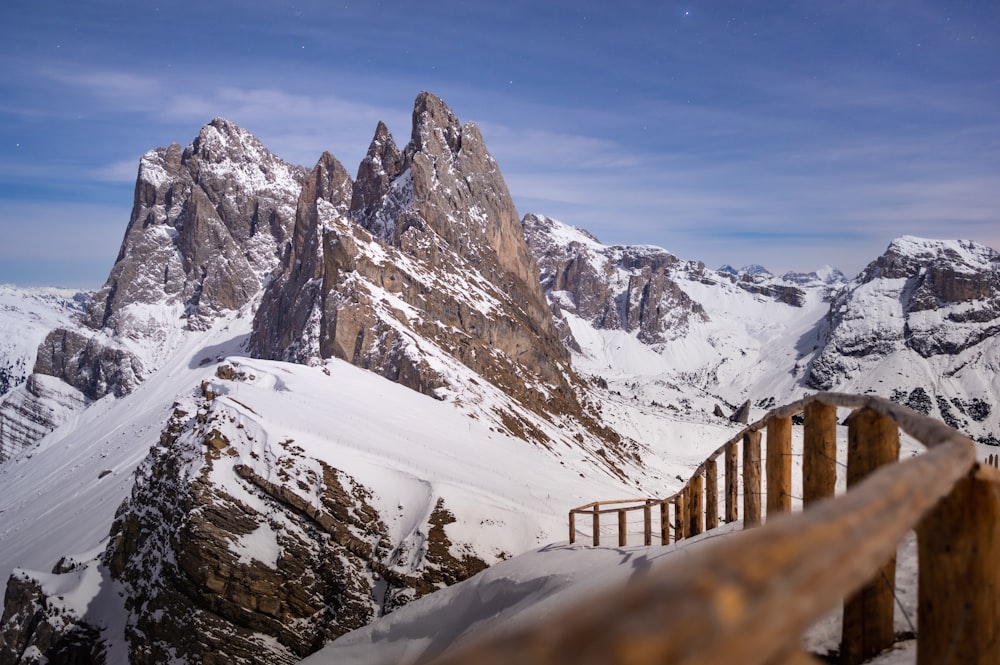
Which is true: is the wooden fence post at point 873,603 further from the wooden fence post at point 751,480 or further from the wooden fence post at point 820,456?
the wooden fence post at point 751,480

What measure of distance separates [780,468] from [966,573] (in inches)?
134

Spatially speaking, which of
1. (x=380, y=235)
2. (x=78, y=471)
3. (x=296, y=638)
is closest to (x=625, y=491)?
(x=296, y=638)

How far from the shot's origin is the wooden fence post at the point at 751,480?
22.0 ft

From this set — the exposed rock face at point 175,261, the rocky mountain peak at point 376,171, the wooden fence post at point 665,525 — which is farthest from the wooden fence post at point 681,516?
→ the exposed rock face at point 175,261

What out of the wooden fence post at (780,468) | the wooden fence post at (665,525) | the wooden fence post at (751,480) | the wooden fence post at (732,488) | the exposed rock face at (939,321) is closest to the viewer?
the wooden fence post at (780,468)

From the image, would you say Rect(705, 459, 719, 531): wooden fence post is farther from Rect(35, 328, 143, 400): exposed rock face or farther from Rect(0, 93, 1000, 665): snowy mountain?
Rect(35, 328, 143, 400): exposed rock face

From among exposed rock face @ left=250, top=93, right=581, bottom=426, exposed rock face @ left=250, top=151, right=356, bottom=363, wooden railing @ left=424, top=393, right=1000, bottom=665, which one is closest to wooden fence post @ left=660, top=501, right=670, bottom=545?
wooden railing @ left=424, top=393, right=1000, bottom=665

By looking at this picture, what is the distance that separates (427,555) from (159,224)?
14616 centimetres

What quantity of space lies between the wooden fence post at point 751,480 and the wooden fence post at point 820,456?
7.33 ft

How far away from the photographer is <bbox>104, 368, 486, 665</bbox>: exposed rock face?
54.0 feet

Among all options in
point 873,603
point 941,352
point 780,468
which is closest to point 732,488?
point 780,468

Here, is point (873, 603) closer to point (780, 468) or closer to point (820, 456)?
point (820, 456)

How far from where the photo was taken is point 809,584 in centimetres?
118

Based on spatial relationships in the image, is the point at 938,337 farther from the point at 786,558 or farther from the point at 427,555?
the point at 786,558
